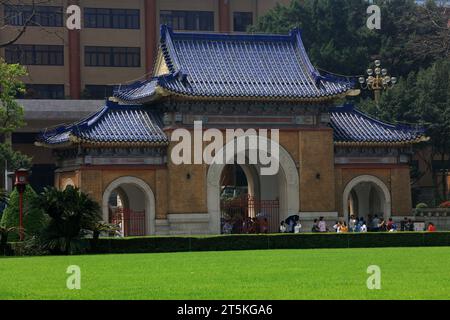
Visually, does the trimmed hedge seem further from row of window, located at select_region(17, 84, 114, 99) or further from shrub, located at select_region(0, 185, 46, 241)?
row of window, located at select_region(17, 84, 114, 99)

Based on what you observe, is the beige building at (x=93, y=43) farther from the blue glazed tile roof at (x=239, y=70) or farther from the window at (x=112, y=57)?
the blue glazed tile roof at (x=239, y=70)

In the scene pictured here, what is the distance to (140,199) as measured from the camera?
51.1 m

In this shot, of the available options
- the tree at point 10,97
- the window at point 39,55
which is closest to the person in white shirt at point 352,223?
the tree at point 10,97

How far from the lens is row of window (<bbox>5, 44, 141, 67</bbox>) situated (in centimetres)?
7581

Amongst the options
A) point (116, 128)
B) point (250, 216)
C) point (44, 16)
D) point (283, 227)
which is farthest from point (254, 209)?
point (44, 16)

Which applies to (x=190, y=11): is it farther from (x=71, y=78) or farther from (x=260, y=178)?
(x=260, y=178)

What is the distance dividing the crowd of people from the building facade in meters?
0.53

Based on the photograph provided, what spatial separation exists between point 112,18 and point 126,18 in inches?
42.2

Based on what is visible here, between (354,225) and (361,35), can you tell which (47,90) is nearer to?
(361,35)

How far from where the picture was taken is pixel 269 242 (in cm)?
4103

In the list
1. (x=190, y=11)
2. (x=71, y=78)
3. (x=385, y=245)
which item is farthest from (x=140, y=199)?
(x=190, y=11)
